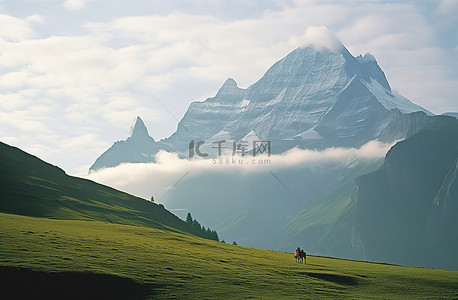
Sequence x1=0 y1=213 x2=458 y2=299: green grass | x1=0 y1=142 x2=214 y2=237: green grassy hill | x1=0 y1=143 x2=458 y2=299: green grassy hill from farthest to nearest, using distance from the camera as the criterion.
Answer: x1=0 y1=142 x2=214 y2=237: green grassy hill
x1=0 y1=213 x2=458 y2=299: green grass
x1=0 y1=143 x2=458 y2=299: green grassy hill

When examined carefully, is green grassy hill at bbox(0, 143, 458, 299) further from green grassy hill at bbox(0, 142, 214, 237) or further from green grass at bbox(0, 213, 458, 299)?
green grassy hill at bbox(0, 142, 214, 237)

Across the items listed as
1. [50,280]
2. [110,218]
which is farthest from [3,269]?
[110,218]

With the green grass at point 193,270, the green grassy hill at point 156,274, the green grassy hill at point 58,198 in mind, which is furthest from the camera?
the green grassy hill at point 58,198

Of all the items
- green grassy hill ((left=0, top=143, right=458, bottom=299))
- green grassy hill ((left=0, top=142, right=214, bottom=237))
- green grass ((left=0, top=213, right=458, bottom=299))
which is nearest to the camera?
green grassy hill ((left=0, top=143, right=458, bottom=299))

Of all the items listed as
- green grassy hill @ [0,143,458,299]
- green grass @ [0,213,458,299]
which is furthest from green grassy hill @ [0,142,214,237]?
green grass @ [0,213,458,299]

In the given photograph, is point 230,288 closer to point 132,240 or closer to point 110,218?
point 132,240

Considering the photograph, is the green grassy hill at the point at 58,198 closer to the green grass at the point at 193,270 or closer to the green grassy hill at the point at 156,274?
the green grassy hill at the point at 156,274

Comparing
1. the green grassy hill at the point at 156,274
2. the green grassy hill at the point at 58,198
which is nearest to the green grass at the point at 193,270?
the green grassy hill at the point at 156,274

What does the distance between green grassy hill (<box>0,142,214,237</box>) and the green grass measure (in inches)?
1341

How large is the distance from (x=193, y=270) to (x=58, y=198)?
80484 mm

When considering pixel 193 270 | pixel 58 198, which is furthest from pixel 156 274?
pixel 58 198

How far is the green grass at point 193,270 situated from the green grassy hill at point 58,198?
34.1 m

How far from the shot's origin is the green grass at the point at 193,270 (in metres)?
53.9

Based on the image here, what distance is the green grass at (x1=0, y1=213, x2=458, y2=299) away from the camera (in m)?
53.9
